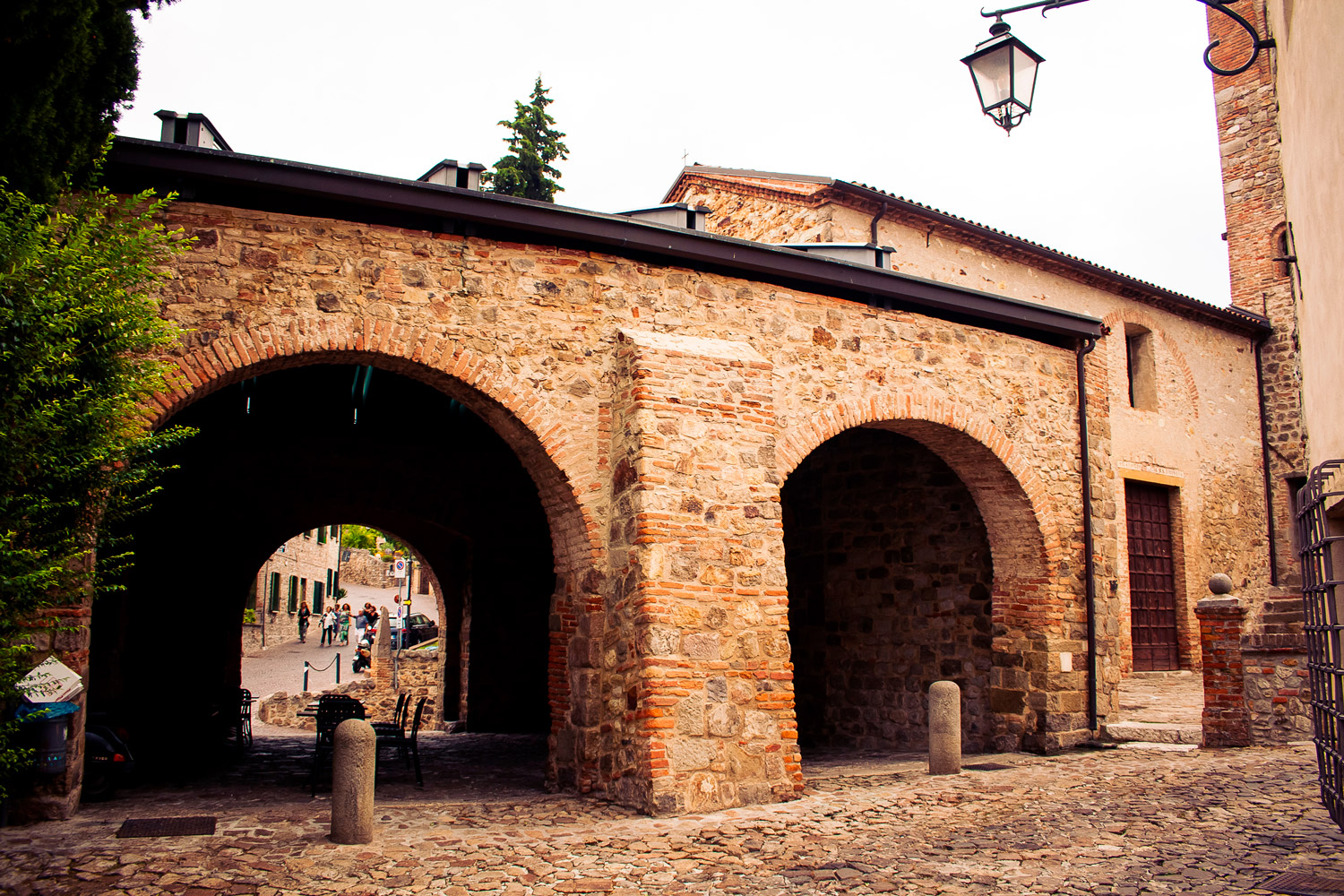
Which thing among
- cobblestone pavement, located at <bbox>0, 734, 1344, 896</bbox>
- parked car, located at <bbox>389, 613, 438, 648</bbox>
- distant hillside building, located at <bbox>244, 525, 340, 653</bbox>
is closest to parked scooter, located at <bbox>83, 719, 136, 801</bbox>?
cobblestone pavement, located at <bbox>0, 734, 1344, 896</bbox>

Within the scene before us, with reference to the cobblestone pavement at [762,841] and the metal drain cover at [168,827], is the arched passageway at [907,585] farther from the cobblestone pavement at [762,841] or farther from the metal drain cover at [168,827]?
the metal drain cover at [168,827]

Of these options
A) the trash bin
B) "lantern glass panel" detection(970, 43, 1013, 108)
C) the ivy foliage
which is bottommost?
the trash bin

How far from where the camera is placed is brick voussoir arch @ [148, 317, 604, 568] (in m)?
5.93

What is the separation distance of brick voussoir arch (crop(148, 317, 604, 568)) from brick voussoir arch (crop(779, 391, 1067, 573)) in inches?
67.7

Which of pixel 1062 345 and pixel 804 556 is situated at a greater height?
pixel 1062 345

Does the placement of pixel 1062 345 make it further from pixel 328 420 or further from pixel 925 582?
pixel 328 420

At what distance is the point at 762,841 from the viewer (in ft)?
17.5

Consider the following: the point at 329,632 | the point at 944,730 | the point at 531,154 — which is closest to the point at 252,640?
the point at 329,632

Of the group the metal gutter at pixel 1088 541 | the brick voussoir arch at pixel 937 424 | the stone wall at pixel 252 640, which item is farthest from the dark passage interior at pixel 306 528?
the stone wall at pixel 252 640

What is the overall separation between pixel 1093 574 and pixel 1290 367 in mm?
11387

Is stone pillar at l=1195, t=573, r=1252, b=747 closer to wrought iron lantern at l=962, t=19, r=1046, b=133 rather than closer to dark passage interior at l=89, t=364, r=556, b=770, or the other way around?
wrought iron lantern at l=962, t=19, r=1046, b=133

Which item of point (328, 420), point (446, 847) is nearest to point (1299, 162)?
point (446, 847)

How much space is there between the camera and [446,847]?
523cm

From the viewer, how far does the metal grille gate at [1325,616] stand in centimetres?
436
